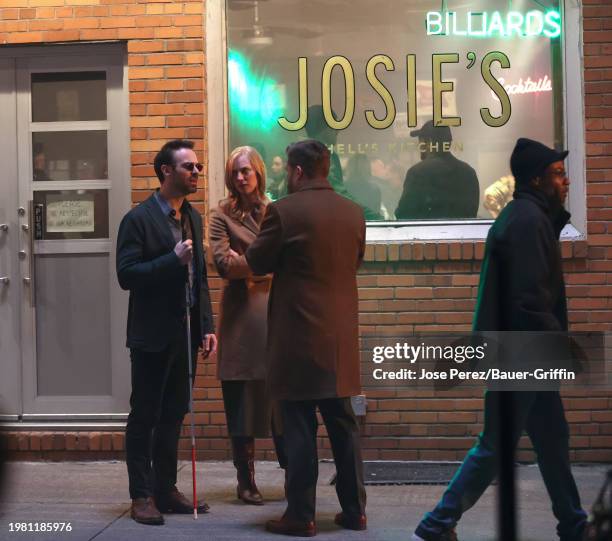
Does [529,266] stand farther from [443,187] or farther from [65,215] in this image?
[65,215]

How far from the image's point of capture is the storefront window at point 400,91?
7.75m

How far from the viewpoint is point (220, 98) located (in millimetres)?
7742

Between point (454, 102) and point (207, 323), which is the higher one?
point (454, 102)

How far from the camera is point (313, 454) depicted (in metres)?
5.73

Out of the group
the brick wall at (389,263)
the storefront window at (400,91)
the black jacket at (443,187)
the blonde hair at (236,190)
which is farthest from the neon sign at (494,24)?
the blonde hair at (236,190)

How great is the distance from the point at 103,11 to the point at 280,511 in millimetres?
3416

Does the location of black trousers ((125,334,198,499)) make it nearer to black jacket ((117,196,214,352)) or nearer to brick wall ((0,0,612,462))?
black jacket ((117,196,214,352))

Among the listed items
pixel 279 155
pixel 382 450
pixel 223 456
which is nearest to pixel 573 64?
pixel 279 155

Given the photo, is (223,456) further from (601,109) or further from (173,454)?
(601,109)

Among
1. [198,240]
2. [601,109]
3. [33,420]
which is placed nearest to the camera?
[198,240]

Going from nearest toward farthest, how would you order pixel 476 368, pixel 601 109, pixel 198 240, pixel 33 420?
pixel 476 368, pixel 198 240, pixel 601 109, pixel 33 420

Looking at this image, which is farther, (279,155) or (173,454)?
(279,155)

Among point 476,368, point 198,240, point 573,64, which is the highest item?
point 573,64

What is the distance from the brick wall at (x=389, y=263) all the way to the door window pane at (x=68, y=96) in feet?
0.97
